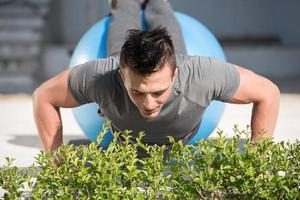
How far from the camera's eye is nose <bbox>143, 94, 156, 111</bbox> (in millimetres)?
3668

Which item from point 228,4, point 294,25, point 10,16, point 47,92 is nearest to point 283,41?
point 294,25

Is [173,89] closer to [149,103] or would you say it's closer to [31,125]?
[149,103]

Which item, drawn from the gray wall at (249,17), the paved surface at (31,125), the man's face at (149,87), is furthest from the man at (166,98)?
→ the gray wall at (249,17)

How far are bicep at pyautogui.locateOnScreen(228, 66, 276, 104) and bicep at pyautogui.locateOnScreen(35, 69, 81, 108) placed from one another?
91cm

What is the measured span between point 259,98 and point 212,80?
30 cm

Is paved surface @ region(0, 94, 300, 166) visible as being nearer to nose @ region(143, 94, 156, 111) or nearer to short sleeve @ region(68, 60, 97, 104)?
short sleeve @ region(68, 60, 97, 104)

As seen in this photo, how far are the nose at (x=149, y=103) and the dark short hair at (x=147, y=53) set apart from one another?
17 cm

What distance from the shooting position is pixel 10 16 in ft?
33.9

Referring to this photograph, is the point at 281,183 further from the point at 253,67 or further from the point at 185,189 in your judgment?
the point at 253,67

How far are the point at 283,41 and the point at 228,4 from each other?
3.54 feet

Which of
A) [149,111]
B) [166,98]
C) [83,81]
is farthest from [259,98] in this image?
[83,81]

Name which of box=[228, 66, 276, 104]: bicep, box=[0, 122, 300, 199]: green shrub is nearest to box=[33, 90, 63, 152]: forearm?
box=[228, 66, 276, 104]: bicep

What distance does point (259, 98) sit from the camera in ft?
13.7

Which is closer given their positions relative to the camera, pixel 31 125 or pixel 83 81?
pixel 83 81
